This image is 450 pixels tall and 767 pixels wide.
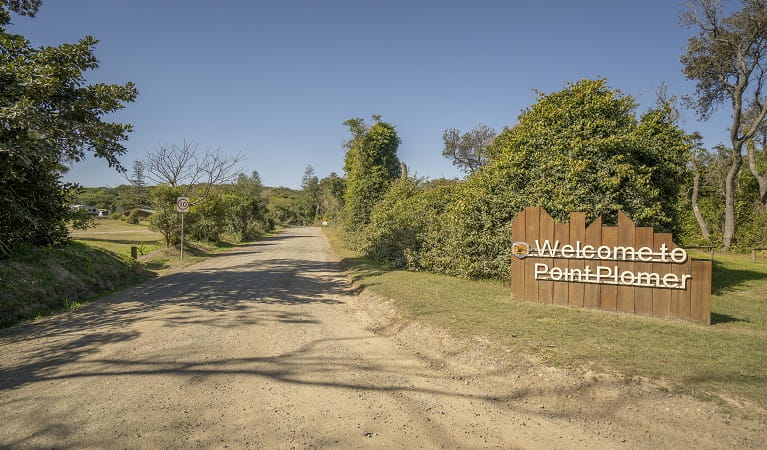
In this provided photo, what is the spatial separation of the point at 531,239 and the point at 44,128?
913 centimetres

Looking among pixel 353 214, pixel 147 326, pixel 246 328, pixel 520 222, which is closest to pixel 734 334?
pixel 520 222

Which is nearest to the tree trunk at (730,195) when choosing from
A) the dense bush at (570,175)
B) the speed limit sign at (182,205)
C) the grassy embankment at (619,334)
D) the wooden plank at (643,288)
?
the dense bush at (570,175)

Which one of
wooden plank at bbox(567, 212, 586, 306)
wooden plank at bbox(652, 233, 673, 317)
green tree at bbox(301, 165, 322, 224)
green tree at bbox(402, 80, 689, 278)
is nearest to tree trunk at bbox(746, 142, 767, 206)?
green tree at bbox(402, 80, 689, 278)

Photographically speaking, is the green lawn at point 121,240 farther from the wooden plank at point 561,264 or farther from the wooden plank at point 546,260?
the wooden plank at point 561,264

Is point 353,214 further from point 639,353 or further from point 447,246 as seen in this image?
point 639,353

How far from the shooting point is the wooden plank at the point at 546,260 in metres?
7.79

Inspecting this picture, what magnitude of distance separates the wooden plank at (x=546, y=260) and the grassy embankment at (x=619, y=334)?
35 cm

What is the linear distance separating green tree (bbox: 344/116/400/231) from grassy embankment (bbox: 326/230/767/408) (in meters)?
12.9

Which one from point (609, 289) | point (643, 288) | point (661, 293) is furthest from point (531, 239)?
point (661, 293)

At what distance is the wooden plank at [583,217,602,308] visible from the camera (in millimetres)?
7328

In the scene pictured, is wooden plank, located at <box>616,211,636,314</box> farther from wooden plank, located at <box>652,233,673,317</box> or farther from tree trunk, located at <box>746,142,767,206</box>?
tree trunk, located at <box>746,142,767,206</box>

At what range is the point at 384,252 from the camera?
15.1m

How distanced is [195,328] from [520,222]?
20.3 ft

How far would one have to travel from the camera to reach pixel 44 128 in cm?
709
